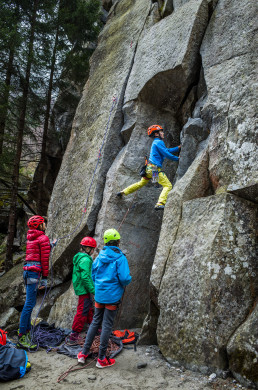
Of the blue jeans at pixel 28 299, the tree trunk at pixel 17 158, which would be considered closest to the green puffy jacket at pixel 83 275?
the blue jeans at pixel 28 299

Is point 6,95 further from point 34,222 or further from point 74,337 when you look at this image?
point 74,337

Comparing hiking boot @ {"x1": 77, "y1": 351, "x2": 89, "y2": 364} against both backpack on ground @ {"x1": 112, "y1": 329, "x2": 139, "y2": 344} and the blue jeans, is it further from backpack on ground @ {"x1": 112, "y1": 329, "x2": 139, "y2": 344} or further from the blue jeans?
the blue jeans

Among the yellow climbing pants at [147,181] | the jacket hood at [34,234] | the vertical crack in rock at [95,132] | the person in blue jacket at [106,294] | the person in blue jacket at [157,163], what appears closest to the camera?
the person in blue jacket at [106,294]

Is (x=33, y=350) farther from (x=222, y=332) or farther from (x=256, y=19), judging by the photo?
(x=256, y=19)

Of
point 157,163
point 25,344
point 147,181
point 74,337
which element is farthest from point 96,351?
point 157,163

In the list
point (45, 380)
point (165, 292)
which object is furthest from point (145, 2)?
point (45, 380)

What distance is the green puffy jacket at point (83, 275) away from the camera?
6.01 metres

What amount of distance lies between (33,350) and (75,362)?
120 cm

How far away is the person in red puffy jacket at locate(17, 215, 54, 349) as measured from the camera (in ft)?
19.1

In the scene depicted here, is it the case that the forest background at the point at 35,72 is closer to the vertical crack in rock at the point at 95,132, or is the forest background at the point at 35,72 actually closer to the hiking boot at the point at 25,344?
the vertical crack in rock at the point at 95,132

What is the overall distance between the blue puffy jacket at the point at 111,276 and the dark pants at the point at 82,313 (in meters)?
1.57

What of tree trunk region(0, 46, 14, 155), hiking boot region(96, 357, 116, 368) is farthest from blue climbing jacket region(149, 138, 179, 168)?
tree trunk region(0, 46, 14, 155)

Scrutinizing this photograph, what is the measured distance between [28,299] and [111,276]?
7.27 ft

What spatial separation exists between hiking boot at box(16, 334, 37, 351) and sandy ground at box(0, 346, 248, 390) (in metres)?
0.67
